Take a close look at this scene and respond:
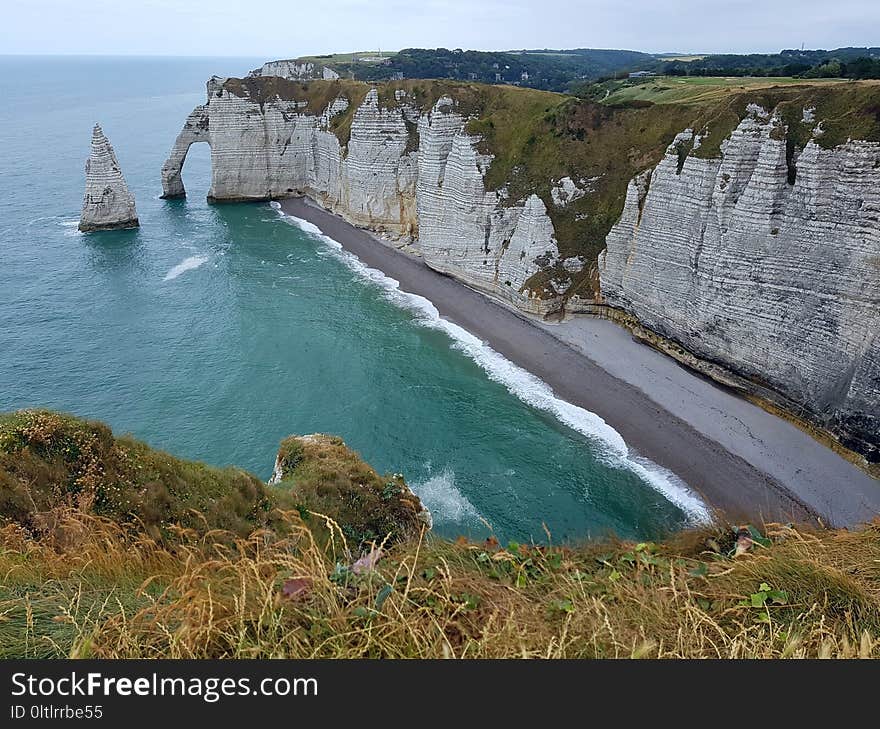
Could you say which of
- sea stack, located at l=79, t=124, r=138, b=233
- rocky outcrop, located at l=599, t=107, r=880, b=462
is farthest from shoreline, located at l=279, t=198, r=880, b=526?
sea stack, located at l=79, t=124, r=138, b=233

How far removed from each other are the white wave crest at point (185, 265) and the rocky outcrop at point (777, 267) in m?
33.5

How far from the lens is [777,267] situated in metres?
25.4

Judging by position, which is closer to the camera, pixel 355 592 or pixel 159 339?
pixel 355 592

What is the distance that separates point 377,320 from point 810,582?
3219cm

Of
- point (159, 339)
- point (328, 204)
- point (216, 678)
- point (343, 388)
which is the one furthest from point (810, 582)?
point (328, 204)

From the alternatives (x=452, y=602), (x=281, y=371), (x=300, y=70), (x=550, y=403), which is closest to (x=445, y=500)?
(x=550, y=403)

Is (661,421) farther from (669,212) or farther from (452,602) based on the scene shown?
(452,602)

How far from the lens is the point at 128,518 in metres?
11.0

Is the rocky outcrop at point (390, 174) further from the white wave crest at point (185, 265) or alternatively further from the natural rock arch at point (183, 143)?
the white wave crest at point (185, 265)

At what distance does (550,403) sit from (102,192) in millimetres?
45982

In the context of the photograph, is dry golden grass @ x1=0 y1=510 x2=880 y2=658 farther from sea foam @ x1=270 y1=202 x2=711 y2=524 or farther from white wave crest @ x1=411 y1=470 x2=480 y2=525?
sea foam @ x1=270 y1=202 x2=711 y2=524

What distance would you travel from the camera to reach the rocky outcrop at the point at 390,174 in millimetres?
37906

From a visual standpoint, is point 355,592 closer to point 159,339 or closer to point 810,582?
point 810,582

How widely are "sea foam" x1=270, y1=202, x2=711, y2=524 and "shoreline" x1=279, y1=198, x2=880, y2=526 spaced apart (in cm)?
41
